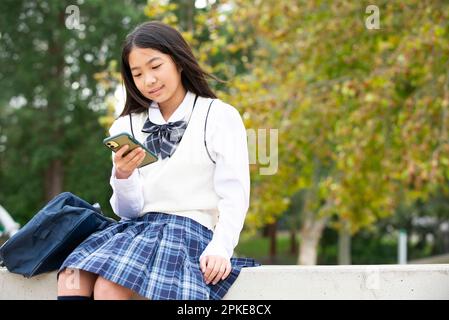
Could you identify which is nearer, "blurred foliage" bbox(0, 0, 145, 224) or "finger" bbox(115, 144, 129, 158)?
"finger" bbox(115, 144, 129, 158)

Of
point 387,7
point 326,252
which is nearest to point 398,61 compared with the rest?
point 387,7

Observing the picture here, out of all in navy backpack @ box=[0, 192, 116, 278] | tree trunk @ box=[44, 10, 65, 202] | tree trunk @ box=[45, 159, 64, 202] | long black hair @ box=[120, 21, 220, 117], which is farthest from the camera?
tree trunk @ box=[45, 159, 64, 202]

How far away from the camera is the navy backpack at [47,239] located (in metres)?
2.49

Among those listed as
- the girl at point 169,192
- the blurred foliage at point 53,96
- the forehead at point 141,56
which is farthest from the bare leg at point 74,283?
the blurred foliage at point 53,96

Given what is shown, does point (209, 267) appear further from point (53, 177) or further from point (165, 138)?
point (53, 177)

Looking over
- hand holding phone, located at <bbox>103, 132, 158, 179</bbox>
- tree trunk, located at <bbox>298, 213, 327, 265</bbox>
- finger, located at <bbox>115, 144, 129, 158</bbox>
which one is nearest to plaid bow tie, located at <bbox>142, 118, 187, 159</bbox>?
hand holding phone, located at <bbox>103, 132, 158, 179</bbox>

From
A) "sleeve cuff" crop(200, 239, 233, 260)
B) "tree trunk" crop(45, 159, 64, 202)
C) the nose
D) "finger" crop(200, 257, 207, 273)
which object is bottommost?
"tree trunk" crop(45, 159, 64, 202)

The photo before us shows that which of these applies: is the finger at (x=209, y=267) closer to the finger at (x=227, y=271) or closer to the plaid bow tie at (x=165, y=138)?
the finger at (x=227, y=271)

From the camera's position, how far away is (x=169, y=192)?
8.35 feet

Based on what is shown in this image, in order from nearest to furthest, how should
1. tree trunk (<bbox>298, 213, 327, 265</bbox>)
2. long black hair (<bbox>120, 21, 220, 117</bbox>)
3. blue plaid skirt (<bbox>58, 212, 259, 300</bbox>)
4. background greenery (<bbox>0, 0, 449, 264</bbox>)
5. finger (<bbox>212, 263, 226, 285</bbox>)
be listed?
blue plaid skirt (<bbox>58, 212, 259, 300</bbox>) < finger (<bbox>212, 263, 226, 285</bbox>) < long black hair (<bbox>120, 21, 220, 117</bbox>) < background greenery (<bbox>0, 0, 449, 264</bbox>) < tree trunk (<bbox>298, 213, 327, 265</bbox>)

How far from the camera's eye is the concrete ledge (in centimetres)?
250

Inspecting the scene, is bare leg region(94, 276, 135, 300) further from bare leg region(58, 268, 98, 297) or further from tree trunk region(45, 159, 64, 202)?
tree trunk region(45, 159, 64, 202)

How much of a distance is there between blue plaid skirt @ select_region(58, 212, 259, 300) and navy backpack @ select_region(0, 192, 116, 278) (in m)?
0.07

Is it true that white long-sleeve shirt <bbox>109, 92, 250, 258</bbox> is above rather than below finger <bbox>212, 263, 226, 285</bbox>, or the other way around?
above
